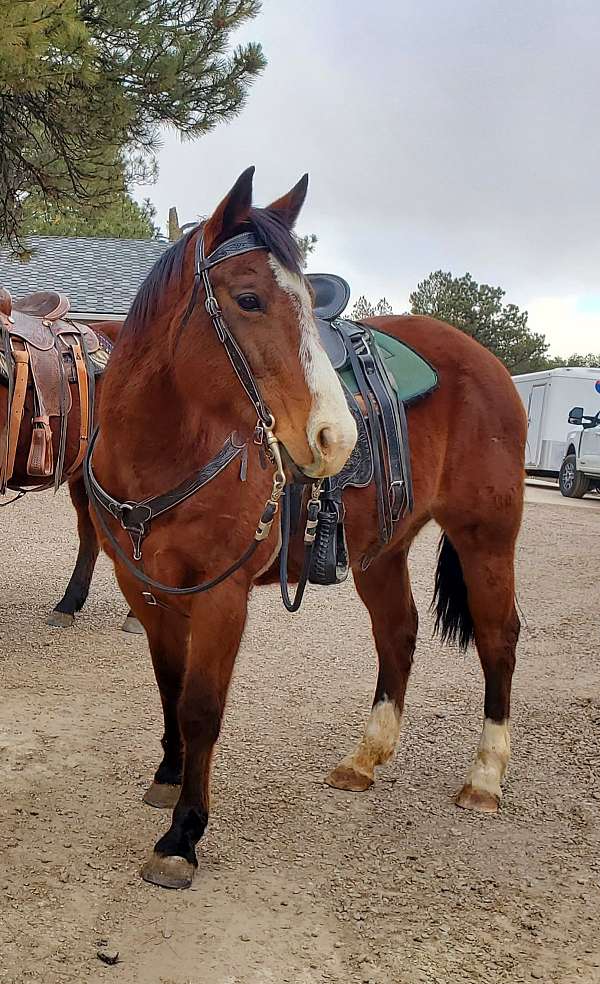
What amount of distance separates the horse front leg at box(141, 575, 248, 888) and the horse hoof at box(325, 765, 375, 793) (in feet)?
3.07

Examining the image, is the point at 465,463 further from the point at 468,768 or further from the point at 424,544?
the point at 424,544

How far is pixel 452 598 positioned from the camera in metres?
3.85

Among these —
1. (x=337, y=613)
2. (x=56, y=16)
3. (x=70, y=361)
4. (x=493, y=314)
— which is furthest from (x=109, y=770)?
(x=493, y=314)

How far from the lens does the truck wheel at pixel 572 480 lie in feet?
56.4

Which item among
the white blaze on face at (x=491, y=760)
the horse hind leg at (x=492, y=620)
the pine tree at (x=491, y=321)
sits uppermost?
the pine tree at (x=491, y=321)

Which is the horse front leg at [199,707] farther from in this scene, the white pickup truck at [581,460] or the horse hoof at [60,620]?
the white pickup truck at [581,460]

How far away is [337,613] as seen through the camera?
6.60m

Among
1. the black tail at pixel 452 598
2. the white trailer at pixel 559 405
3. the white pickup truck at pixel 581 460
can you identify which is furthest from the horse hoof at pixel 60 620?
the white trailer at pixel 559 405

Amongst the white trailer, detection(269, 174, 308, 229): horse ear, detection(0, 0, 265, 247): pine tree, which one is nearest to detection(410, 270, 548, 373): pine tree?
the white trailer

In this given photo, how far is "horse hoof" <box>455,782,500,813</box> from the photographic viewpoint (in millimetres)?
3225

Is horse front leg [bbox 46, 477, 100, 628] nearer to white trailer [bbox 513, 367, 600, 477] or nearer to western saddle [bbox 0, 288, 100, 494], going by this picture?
western saddle [bbox 0, 288, 100, 494]

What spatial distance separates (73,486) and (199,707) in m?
3.17

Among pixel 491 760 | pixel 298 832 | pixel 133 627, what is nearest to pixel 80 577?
pixel 133 627

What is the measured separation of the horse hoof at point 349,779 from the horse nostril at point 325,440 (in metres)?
1.78
